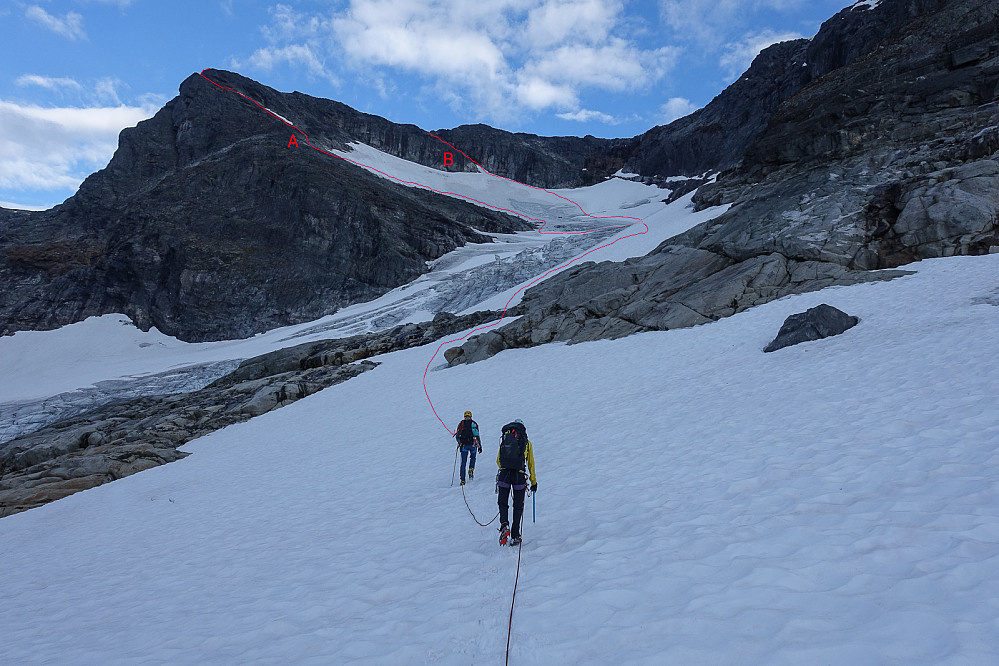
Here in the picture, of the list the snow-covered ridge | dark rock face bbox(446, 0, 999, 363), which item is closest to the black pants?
dark rock face bbox(446, 0, 999, 363)

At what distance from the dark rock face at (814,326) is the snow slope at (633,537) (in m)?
0.48

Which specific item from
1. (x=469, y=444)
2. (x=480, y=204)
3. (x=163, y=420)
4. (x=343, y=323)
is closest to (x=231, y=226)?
(x=343, y=323)

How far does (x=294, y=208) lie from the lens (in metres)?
55.6

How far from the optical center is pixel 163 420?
76.5ft

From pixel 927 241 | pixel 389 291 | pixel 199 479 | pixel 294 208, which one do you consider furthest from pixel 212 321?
pixel 927 241

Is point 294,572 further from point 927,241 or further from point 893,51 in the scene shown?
point 893,51

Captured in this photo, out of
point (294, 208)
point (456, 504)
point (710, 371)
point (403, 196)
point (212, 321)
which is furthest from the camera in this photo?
point (403, 196)

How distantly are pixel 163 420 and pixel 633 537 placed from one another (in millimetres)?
26279

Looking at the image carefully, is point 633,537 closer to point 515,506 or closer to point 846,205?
point 515,506

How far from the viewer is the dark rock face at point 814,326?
12.4 meters

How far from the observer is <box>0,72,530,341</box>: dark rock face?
1999 inches

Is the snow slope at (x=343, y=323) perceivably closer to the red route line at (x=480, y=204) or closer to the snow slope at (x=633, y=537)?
the red route line at (x=480, y=204)

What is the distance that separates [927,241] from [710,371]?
1241cm

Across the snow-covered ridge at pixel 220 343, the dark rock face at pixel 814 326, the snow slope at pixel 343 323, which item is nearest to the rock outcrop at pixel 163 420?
the snow-covered ridge at pixel 220 343
